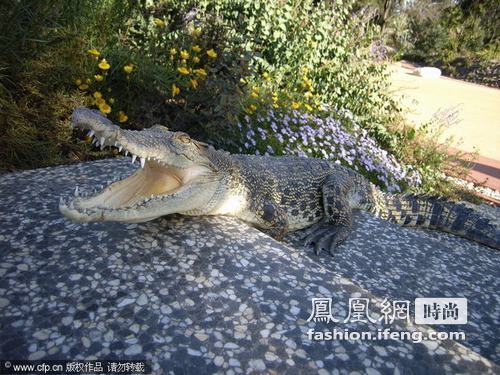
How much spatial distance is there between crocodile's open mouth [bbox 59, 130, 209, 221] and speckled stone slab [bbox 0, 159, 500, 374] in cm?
22

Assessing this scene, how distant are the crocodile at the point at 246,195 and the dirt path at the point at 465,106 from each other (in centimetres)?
426

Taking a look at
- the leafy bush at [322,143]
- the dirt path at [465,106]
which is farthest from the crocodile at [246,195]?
the dirt path at [465,106]

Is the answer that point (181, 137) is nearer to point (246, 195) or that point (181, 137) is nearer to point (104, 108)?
point (246, 195)

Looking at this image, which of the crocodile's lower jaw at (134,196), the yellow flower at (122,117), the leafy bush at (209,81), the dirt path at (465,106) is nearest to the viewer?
the crocodile's lower jaw at (134,196)

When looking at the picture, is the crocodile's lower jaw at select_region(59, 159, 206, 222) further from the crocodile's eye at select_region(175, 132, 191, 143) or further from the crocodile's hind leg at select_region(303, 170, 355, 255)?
the crocodile's hind leg at select_region(303, 170, 355, 255)

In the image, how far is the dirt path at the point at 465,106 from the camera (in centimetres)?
914

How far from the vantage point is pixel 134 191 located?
2.23 m

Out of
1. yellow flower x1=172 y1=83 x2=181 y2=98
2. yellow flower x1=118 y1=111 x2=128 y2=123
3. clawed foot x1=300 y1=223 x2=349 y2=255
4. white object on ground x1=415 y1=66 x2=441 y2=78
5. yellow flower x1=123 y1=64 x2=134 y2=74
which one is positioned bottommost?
clawed foot x1=300 y1=223 x2=349 y2=255

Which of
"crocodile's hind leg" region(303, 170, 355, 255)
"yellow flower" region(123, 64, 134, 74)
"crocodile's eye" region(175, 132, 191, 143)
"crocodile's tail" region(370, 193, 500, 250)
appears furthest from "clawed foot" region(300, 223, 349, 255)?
"yellow flower" region(123, 64, 134, 74)

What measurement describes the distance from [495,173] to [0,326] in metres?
8.32

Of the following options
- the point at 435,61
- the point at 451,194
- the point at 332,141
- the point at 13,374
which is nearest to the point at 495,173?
the point at 451,194

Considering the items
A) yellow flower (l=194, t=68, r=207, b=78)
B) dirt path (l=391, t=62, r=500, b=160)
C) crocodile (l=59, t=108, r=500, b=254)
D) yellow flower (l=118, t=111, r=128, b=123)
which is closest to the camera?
crocodile (l=59, t=108, r=500, b=254)

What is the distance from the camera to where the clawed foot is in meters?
3.03

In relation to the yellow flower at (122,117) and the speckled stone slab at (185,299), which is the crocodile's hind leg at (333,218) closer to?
the speckled stone slab at (185,299)
